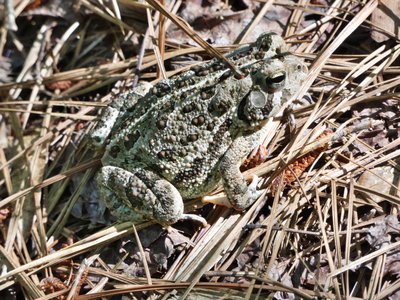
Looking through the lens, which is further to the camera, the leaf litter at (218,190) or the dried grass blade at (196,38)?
the dried grass blade at (196,38)

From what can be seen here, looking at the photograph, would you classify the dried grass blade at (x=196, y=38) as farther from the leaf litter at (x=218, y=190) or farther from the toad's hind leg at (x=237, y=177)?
the toad's hind leg at (x=237, y=177)

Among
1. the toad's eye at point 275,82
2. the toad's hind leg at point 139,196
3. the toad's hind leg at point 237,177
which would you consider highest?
the toad's eye at point 275,82

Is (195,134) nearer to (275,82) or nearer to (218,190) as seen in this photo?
(218,190)

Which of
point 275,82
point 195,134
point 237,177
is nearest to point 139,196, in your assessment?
point 195,134

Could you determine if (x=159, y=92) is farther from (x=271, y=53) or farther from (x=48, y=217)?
(x=48, y=217)

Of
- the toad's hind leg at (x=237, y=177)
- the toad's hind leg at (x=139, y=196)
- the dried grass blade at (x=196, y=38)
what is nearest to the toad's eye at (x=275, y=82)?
the dried grass blade at (x=196, y=38)

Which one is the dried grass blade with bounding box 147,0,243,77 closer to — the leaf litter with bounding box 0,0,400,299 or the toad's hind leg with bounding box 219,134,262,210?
the leaf litter with bounding box 0,0,400,299

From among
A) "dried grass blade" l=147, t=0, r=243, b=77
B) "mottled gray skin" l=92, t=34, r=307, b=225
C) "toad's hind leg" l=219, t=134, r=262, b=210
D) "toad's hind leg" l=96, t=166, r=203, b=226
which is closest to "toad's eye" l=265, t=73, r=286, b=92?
"mottled gray skin" l=92, t=34, r=307, b=225
